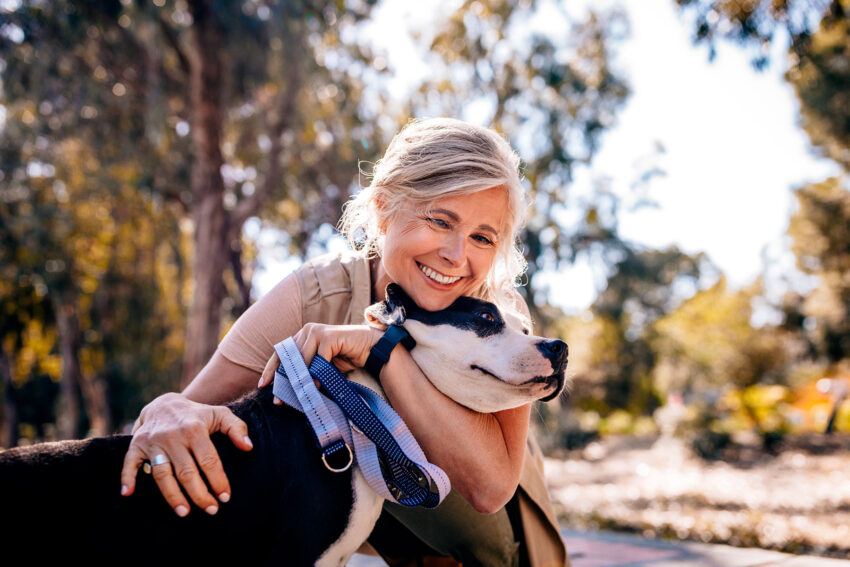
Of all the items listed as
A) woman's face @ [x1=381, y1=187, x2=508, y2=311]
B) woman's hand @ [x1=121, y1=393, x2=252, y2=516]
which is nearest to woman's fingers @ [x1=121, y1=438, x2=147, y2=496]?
woman's hand @ [x1=121, y1=393, x2=252, y2=516]

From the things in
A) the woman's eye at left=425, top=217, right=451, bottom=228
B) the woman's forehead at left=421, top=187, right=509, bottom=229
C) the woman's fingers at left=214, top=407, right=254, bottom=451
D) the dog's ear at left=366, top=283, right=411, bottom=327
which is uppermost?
the woman's forehead at left=421, top=187, right=509, bottom=229

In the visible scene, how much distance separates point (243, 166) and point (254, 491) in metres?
13.4

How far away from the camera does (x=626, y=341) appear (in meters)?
27.6

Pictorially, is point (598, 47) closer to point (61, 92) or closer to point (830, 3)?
point (830, 3)

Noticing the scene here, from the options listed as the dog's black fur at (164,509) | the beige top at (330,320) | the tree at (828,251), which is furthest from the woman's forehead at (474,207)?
the tree at (828,251)

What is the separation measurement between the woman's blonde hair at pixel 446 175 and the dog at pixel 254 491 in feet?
1.64

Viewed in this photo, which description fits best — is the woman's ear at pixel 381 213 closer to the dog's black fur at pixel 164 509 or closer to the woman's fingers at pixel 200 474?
the dog's black fur at pixel 164 509

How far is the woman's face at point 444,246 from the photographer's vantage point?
2055mm

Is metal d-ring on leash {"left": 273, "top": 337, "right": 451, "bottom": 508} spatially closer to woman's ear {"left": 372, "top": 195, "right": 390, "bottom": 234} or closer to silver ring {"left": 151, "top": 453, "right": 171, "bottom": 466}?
silver ring {"left": 151, "top": 453, "right": 171, "bottom": 466}

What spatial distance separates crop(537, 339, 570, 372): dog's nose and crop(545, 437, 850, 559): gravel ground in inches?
162

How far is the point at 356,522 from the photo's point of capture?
63.7 inches

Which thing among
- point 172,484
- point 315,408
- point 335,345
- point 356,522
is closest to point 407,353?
point 335,345

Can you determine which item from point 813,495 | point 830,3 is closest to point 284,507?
point 830,3

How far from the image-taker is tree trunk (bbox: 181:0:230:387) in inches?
362
